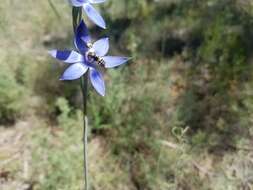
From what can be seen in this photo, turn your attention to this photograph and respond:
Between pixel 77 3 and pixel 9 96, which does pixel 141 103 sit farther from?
pixel 77 3

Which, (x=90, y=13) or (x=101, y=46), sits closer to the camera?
(x=90, y=13)

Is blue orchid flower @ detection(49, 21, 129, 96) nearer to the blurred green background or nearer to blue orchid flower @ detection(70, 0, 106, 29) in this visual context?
blue orchid flower @ detection(70, 0, 106, 29)

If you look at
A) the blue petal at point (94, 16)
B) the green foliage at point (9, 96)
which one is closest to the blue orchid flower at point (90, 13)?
the blue petal at point (94, 16)

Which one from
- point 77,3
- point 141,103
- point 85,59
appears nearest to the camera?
point 77,3

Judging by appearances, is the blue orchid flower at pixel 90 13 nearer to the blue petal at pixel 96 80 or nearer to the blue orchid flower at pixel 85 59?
the blue orchid flower at pixel 85 59

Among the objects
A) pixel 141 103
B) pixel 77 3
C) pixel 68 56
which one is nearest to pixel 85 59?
pixel 68 56

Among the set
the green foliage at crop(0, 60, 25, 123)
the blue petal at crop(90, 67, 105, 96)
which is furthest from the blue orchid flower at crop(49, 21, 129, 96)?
the green foliage at crop(0, 60, 25, 123)

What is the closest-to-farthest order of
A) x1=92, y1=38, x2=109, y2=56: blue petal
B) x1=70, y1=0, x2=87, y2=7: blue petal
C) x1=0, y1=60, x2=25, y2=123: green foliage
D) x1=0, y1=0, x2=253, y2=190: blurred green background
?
x1=70, y1=0, x2=87, y2=7: blue petal
x1=92, y1=38, x2=109, y2=56: blue petal
x1=0, y1=0, x2=253, y2=190: blurred green background
x1=0, y1=60, x2=25, y2=123: green foliage
